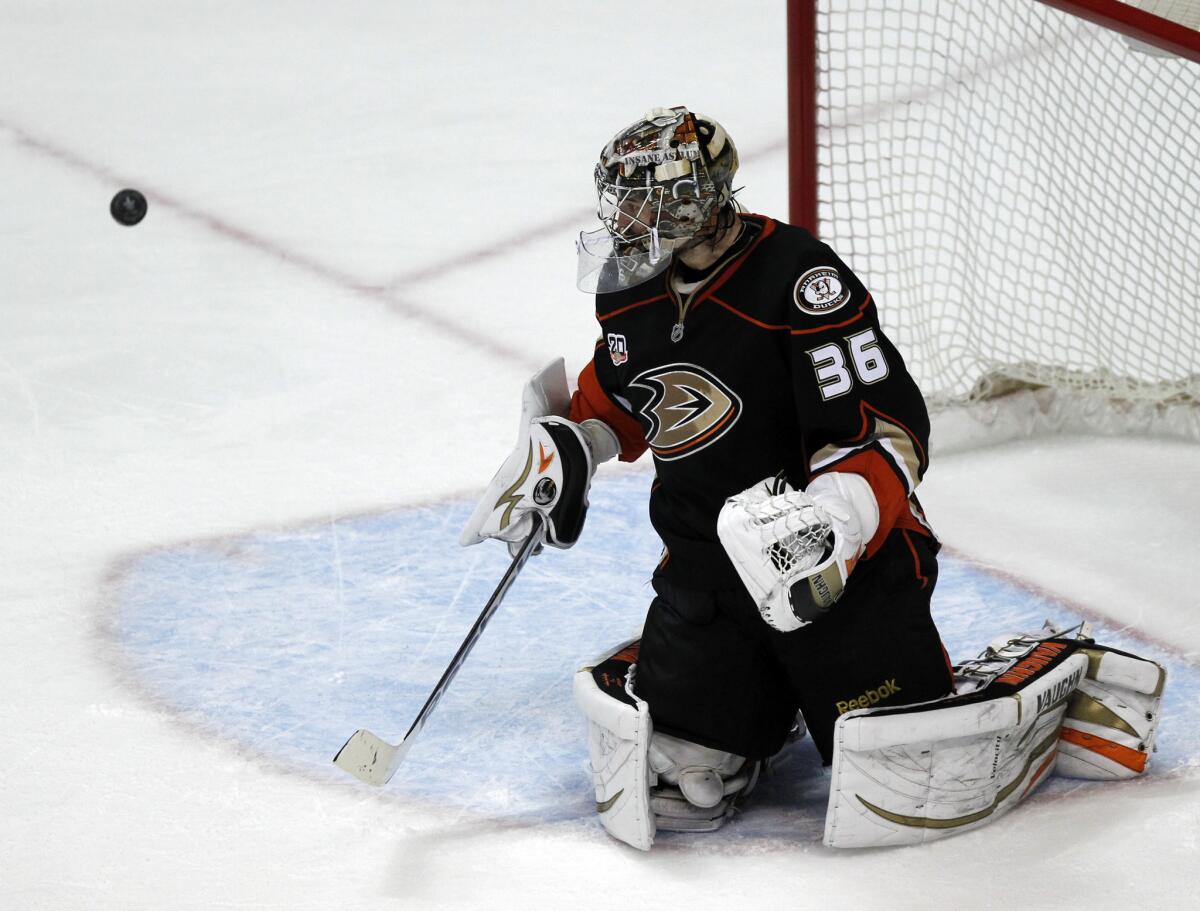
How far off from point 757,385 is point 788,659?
344 mm

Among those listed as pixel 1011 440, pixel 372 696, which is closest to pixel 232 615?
pixel 372 696

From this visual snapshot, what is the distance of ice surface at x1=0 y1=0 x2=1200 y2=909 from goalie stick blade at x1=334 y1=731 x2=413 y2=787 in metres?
0.06

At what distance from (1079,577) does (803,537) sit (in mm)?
1091

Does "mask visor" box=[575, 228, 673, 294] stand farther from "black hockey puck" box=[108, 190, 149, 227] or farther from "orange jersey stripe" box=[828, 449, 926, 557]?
"black hockey puck" box=[108, 190, 149, 227]

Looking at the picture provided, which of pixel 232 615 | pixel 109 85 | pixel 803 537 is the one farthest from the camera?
pixel 109 85

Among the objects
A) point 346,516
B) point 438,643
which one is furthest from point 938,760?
point 346,516

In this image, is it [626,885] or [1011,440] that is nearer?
[626,885]

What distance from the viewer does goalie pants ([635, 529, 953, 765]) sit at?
2193mm

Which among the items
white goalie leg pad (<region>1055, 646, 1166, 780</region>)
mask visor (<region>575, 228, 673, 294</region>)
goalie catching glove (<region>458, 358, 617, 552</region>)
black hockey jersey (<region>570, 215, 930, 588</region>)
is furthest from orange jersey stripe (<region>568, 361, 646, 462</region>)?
white goalie leg pad (<region>1055, 646, 1166, 780</region>)

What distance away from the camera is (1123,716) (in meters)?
2.31

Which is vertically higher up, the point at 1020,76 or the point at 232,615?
the point at 1020,76

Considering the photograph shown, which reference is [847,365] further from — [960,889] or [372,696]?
[372,696]

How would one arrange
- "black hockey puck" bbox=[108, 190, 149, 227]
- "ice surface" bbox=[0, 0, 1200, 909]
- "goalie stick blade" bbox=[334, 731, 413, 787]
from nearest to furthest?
"ice surface" bbox=[0, 0, 1200, 909] < "goalie stick blade" bbox=[334, 731, 413, 787] < "black hockey puck" bbox=[108, 190, 149, 227]

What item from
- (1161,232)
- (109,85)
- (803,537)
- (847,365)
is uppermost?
(847,365)
